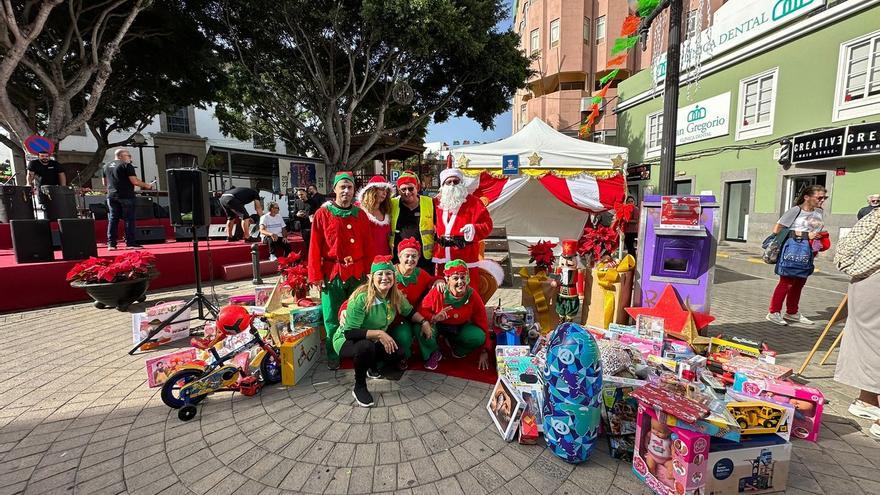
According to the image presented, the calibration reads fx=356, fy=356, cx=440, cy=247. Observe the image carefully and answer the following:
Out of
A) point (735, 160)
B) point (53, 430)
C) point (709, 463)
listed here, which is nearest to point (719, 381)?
point (709, 463)

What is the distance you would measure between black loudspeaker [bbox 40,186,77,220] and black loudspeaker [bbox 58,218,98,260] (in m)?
0.96

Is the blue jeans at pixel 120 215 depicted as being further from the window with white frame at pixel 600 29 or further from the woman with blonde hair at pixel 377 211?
the window with white frame at pixel 600 29

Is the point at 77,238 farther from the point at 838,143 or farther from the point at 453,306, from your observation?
the point at 838,143

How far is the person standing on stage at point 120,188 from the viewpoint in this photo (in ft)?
21.7

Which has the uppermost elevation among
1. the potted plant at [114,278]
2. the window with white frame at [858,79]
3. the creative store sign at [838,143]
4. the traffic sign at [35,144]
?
the window with white frame at [858,79]

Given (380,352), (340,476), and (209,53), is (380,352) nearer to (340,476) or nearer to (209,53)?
(340,476)

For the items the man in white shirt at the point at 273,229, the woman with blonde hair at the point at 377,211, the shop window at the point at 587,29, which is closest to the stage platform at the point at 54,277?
the man in white shirt at the point at 273,229

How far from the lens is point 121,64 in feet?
38.4

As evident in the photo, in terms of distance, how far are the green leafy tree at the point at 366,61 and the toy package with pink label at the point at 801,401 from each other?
11140 mm

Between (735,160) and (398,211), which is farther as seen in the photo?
(735,160)

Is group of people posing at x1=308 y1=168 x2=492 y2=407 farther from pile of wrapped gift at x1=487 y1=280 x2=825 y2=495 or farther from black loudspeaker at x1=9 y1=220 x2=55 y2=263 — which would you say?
black loudspeaker at x1=9 y1=220 x2=55 y2=263

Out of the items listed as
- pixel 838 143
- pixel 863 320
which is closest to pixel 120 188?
pixel 863 320

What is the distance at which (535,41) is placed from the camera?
2634cm

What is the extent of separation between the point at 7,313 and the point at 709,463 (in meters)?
8.05
